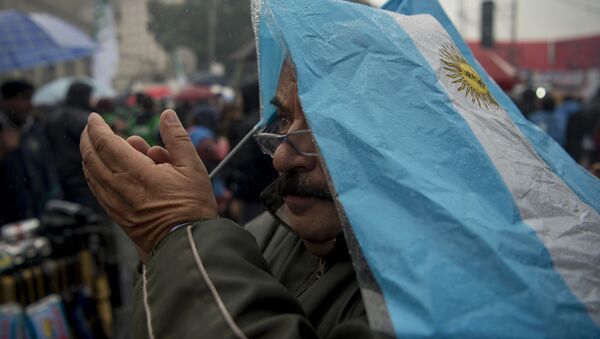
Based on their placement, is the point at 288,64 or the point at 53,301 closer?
the point at 288,64

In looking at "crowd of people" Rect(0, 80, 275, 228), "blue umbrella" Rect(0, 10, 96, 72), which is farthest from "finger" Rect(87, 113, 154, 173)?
"blue umbrella" Rect(0, 10, 96, 72)

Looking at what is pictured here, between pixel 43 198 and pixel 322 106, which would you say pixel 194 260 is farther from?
pixel 43 198

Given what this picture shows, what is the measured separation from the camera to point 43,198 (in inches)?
212

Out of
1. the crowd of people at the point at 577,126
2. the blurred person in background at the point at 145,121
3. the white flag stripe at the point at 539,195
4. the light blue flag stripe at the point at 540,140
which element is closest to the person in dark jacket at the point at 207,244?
the white flag stripe at the point at 539,195

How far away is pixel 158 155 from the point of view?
1.44 metres

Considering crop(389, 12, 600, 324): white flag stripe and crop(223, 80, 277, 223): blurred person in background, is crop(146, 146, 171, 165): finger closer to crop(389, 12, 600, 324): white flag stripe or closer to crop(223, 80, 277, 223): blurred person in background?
crop(389, 12, 600, 324): white flag stripe

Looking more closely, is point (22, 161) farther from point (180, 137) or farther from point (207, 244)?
point (207, 244)

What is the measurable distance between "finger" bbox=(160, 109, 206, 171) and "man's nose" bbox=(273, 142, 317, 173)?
217 millimetres

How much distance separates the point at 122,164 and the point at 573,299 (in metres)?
0.90

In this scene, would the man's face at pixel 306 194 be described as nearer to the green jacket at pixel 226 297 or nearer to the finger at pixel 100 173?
the green jacket at pixel 226 297

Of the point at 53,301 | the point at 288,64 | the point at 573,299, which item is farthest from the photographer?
the point at 53,301

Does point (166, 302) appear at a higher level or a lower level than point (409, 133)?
lower

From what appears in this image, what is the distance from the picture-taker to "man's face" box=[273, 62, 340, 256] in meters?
1.45

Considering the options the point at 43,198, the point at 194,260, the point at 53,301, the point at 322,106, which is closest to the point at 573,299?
the point at 322,106
